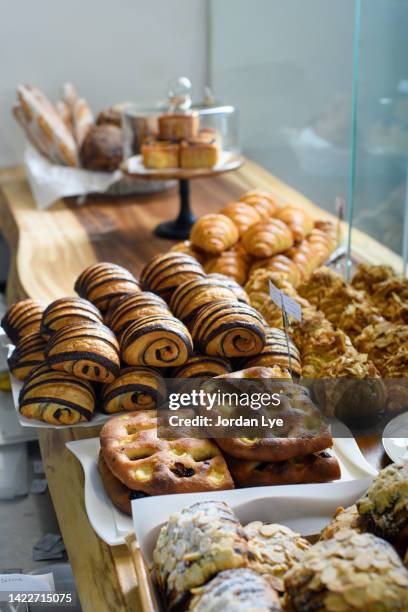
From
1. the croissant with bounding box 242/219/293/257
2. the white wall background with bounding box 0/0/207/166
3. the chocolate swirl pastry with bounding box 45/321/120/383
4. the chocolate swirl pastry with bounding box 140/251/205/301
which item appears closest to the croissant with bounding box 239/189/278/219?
the croissant with bounding box 242/219/293/257

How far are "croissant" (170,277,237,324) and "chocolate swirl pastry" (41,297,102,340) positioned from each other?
0.13 meters

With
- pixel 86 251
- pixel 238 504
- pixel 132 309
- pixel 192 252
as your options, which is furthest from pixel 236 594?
pixel 86 251

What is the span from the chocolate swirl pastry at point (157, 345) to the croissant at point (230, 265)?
59 cm

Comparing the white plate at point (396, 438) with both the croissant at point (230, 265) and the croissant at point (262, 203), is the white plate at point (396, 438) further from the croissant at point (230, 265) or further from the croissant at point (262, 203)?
the croissant at point (262, 203)

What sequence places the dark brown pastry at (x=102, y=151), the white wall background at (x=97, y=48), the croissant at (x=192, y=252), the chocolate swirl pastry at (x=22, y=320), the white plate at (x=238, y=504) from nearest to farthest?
the white plate at (x=238, y=504)
the chocolate swirl pastry at (x=22, y=320)
the croissant at (x=192, y=252)
the dark brown pastry at (x=102, y=151)
the white wall background at (x=97, y=48)

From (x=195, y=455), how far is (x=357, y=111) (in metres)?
1.13

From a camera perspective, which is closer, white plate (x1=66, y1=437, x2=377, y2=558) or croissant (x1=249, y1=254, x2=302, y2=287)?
white plate (x1=66, y1=437, x2=377, y2=558)

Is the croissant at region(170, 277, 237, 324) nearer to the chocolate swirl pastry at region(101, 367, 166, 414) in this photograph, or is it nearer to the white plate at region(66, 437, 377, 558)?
the chocolate swirl pastry at region(101, 367, 166, 414)

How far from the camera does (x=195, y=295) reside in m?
1.31

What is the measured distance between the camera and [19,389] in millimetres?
1253

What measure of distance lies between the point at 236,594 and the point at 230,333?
0.55m

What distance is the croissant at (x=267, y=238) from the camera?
1797 mm

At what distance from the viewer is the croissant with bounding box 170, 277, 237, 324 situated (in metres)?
1.28

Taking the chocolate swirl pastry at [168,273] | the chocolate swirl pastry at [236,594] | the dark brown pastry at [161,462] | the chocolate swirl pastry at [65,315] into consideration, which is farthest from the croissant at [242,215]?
the chocolate swirl pastry at [236,594]
